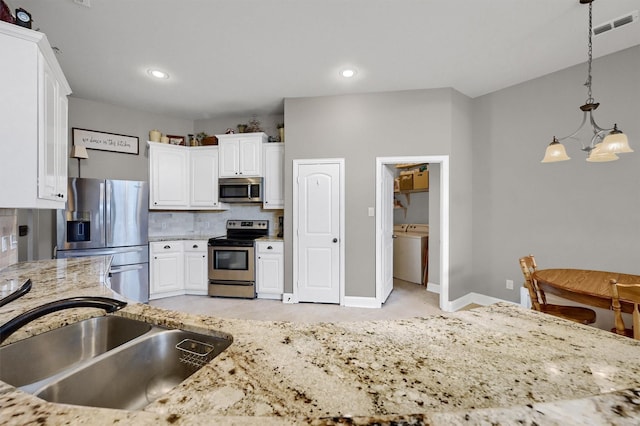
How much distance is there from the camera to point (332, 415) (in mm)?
493

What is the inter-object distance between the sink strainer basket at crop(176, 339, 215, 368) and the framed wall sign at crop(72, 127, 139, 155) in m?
4.19

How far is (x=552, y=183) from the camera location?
3.12 m

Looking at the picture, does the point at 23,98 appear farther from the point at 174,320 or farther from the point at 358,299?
the point at 358,299

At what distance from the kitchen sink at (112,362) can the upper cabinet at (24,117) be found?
0.75m

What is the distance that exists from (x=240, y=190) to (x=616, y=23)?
4.31 meters

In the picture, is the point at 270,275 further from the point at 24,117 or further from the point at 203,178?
the point at 24,117

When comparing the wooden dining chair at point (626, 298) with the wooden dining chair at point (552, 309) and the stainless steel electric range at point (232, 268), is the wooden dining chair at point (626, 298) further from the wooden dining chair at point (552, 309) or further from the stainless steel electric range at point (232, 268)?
the stainless steel electric range at point (232, 268)

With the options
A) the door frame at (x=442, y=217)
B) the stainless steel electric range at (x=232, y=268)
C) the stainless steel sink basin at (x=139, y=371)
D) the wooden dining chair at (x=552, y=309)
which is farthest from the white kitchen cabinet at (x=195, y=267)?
the wooden dining chair at (x=552, y=309)

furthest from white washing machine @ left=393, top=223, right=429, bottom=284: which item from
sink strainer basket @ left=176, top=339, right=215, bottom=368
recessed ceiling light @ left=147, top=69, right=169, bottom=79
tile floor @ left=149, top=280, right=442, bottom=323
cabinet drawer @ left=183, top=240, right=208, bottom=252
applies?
sink strainer basket @ left=176, top=339, right=215, bottom=368

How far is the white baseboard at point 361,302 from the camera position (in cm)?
350

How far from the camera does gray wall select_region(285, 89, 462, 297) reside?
3.43 metres

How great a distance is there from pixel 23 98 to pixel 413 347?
199 centimetres

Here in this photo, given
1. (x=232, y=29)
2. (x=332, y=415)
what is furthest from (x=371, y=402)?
(x=232, y=29)

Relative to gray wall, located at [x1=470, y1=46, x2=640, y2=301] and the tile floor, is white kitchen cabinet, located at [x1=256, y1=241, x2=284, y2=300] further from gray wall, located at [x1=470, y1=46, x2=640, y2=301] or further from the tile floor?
gray wall, located at [x1=470, y1=46, x2=640, y2=301]
